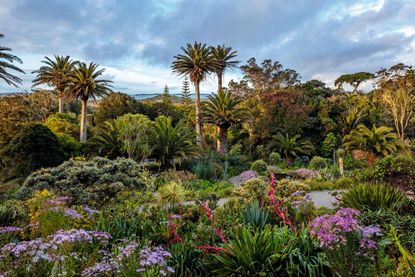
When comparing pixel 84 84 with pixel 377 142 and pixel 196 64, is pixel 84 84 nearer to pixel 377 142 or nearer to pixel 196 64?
pixel 196 64

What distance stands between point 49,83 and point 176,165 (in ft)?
84.9

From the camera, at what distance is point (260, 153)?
1112 inches

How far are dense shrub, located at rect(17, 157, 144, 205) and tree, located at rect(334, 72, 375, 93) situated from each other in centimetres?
4115

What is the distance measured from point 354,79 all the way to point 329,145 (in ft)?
72.7

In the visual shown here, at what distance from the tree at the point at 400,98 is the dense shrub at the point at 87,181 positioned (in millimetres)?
26657

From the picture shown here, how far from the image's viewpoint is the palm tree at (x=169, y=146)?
2048 centimetres

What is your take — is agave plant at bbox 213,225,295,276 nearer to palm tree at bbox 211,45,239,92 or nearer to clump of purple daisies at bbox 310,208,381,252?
clump of purple daisies at bbox 310,208,381,252

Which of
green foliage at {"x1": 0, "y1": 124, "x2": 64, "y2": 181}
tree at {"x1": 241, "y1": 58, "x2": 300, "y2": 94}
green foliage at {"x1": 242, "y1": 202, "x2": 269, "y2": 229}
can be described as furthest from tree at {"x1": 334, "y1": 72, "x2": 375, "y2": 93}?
green foliage at {"x1": 242, "y1": 202, "x2": 269, "y2": 229}

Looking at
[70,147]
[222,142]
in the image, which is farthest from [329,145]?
[70,147]

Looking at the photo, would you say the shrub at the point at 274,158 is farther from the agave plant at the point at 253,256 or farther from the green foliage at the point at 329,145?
the agave plant at the point at 253,256

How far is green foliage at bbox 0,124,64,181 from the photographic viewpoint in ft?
62.7

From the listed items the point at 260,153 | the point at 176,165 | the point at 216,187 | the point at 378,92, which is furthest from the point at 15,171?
the point at 378,92

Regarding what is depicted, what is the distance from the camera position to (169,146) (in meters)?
20.6

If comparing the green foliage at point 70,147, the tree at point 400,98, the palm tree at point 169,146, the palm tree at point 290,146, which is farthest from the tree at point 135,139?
the tree at point 400,98
